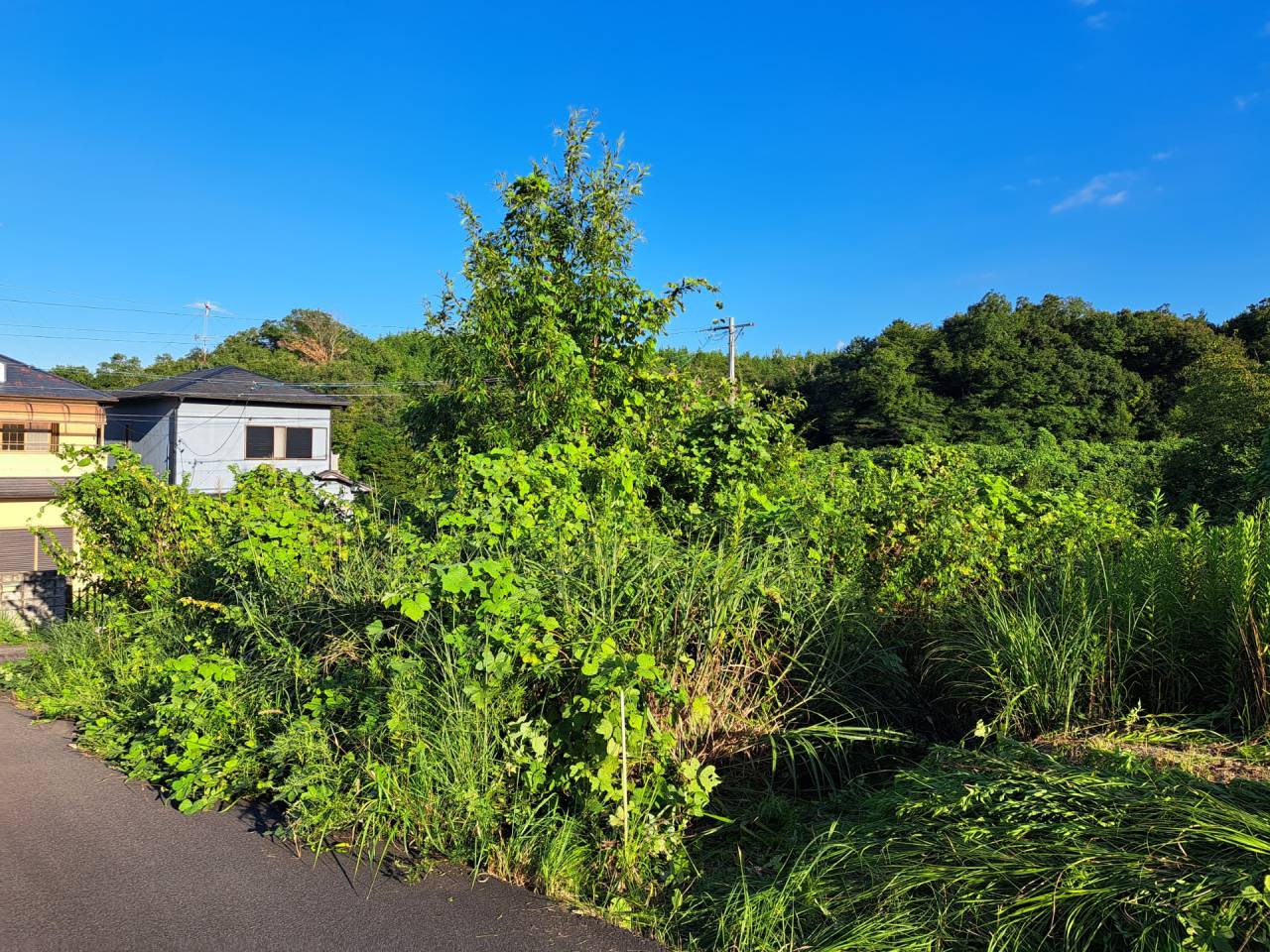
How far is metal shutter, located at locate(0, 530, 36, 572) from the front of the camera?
1938 cm

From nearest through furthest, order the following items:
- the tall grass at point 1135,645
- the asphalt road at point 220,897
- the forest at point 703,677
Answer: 1. the forest at point 703,677
2. the asphalt road at point 220,897
3. the tall grass at point 1135,645

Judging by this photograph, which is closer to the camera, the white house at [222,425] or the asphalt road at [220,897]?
the asphalt road at [220,897]

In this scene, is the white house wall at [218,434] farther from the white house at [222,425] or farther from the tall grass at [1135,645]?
the tall grass at [1135,645]

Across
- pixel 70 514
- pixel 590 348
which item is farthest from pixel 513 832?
pixel 70 514

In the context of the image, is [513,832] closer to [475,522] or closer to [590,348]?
[475,522]

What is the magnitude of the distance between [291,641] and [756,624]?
9.17ft

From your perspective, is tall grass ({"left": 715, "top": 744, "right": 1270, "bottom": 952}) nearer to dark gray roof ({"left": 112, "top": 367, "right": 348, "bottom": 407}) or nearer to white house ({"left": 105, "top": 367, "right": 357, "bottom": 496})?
white house ({"left": 105, "top": 367, "right": 357, "bottom": 496})

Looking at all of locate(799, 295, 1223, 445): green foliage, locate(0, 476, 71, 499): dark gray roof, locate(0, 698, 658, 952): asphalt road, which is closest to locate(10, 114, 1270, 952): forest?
locate(0, 698, 658, 952): asphalt road

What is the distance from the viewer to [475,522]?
4.87m

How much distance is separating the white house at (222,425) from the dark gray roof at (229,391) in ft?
Result: 0.09

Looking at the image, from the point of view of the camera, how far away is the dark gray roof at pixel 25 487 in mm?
19125

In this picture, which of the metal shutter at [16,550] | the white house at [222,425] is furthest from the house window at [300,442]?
the metal shutter at [16,550]

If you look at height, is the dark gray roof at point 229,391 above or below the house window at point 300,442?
above

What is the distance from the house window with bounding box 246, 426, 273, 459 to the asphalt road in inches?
1044
